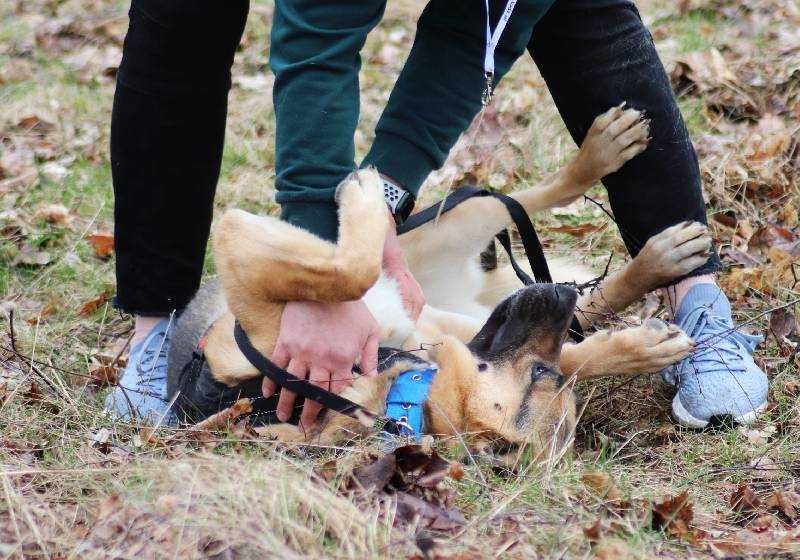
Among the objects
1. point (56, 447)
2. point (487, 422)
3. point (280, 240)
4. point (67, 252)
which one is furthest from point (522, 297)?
point (67, 252)

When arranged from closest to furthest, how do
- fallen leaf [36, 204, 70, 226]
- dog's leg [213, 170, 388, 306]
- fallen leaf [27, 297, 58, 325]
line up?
dog's leg [213, 170, 388, 306]
fallen leaf [27, 297, 58, 325]
fallen leaf [36, 204, 70, 226]

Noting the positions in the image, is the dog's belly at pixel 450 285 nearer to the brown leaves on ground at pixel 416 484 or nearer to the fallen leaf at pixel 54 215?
the brown leaves on ground at pixel 416 484

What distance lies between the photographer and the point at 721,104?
5.01m

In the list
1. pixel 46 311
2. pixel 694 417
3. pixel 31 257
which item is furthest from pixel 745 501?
pixel 31 257

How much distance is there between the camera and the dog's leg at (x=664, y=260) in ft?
10.1

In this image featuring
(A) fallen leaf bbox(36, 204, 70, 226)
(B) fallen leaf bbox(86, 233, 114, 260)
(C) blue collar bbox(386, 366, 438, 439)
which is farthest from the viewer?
(A) fallen leaf bbox(36, 204, 70, 226)

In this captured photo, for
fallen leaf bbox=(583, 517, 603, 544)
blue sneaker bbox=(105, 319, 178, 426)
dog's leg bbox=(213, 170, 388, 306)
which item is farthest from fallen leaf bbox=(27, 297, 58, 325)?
fallen leaf bbox=(583, 517, 603, 544)

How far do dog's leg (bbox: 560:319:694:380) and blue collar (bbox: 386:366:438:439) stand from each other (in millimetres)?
520

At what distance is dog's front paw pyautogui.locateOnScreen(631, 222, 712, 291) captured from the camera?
10.1 ft

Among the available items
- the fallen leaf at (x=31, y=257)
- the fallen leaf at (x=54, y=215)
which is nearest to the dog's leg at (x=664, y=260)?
the fallen leaf at (x=31, y=257)

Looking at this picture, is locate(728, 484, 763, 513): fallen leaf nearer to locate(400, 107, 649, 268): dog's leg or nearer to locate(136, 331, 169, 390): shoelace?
locate(400, 107, 649, 268): dog's leg

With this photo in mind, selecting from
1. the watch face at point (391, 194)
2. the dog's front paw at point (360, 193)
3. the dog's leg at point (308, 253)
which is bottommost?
the dog's leg at point (308, 253)

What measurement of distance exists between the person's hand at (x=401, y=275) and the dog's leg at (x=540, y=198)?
77cm

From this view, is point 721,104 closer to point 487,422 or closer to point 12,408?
point 487,422
